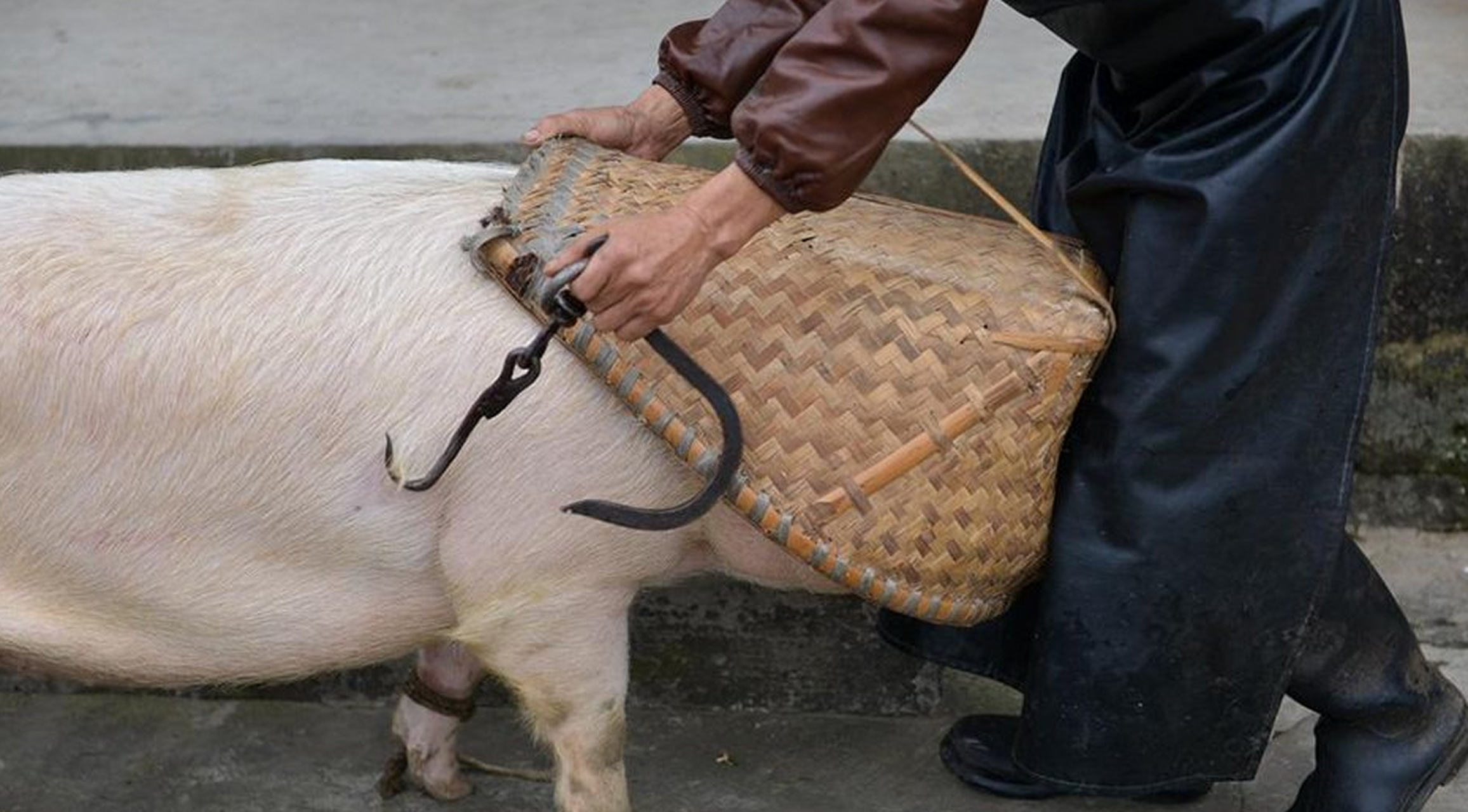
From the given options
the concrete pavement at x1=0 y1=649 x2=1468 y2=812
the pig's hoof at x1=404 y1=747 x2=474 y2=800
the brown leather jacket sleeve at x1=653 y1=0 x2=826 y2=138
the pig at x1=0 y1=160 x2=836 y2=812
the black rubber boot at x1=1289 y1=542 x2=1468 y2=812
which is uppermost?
the brown leather jacket sleeve at x1=653 y1=0 x2=826 y2=138

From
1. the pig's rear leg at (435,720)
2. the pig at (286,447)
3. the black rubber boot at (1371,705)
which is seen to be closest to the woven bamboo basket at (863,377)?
the pig at (286,447)

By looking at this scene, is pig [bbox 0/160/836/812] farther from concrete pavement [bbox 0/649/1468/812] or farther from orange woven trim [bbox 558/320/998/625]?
concrete pavement [bbox 0/649/1468/812]

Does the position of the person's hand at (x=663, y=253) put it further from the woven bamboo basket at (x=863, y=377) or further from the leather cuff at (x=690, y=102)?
the leather cuff at (x=690, y=102)

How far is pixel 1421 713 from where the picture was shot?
8.40ft

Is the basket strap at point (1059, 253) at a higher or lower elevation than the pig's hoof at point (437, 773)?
higher

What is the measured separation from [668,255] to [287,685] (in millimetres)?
1383

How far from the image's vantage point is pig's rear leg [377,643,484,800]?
271 centimetres

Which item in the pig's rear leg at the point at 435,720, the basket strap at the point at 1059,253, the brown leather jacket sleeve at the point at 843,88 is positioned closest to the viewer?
the brown leather jacket sleeve at the point at 843,88

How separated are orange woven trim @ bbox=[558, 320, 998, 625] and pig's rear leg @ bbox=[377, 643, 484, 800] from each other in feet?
2.07

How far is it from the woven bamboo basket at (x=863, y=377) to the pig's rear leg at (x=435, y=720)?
2.16ft

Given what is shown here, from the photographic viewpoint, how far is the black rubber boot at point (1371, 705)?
2463 millimetres

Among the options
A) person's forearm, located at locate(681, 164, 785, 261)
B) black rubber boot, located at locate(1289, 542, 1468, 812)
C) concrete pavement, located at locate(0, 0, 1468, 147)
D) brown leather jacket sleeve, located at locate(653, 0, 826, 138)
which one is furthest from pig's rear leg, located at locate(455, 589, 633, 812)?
concrete pavement, located at locate(0, 0, 1468, 147)

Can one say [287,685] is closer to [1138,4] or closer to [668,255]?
[668,255]

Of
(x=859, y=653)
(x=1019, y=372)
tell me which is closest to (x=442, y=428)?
(x=1019, y=372)
